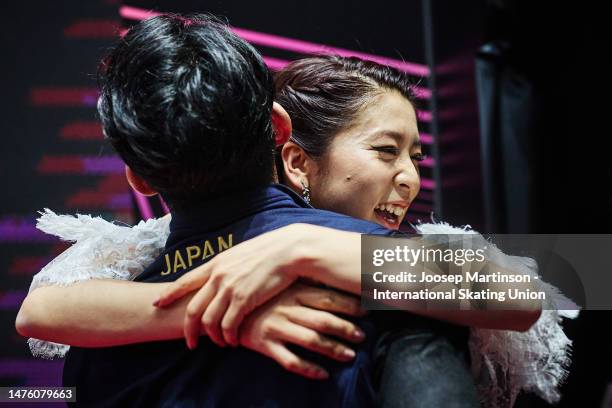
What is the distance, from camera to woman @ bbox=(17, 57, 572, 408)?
4.42 feet

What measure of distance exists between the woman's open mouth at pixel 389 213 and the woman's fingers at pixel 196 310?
516 mm

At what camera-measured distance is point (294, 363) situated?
2.99 feet

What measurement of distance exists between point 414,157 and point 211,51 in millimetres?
562

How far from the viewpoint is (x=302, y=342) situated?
92 centimetres

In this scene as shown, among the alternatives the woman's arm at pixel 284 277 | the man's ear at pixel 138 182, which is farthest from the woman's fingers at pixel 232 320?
the man's ear at pixel 138 182

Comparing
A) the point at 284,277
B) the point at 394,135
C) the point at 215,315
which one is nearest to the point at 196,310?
the point at 215,315

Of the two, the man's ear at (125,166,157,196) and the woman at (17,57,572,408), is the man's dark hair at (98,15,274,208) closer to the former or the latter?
the man's ear at (125,166,157,196)

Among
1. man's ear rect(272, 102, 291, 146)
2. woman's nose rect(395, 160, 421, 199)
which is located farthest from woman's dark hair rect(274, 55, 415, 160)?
man's ear rect(272, 102, 291, 146)

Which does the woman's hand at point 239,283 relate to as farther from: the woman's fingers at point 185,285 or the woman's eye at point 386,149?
the woman's eye at point 386,149

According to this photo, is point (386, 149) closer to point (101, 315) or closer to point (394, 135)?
point (394, 135)

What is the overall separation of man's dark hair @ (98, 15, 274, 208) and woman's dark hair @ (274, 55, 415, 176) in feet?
1.16

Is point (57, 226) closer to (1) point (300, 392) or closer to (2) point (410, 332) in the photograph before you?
(1) point (300, 392)

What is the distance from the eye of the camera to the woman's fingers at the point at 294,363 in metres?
0.91

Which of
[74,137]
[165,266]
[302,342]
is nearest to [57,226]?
[165,266]
